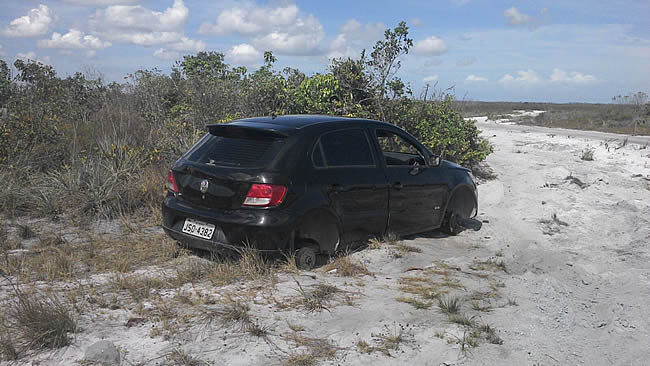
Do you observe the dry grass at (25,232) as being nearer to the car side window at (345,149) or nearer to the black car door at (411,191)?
the car side window at (345,149)

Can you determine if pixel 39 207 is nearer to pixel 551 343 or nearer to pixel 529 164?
pixel 551 343

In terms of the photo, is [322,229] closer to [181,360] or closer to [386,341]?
[386,341]

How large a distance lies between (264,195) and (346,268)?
123cm

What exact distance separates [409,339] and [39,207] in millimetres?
6161

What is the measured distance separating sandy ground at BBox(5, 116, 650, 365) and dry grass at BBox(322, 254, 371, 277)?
0.10 m

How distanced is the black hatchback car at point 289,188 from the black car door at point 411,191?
0.02 m

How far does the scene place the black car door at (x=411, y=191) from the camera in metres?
7.02

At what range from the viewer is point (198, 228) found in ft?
19.0

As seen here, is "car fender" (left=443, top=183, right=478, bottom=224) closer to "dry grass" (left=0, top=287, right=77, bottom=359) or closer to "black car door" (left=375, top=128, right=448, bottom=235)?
"black car door" (left=375, top=128, right=448, bottom=235)

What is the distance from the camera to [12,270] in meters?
5.53

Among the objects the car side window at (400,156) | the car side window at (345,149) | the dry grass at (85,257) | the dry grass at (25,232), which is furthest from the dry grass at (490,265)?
the dry grass at (25,232)

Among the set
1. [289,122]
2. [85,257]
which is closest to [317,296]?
[289,122]

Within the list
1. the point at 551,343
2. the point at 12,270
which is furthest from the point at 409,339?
the point at 12,270

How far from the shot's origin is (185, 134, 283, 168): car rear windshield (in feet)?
18.7
